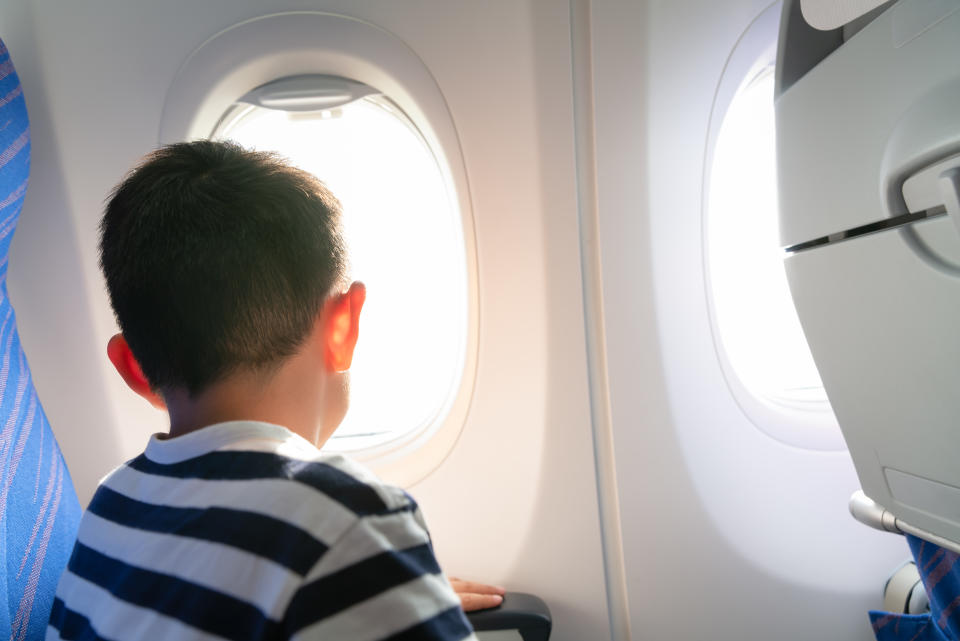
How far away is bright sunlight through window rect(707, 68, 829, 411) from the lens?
1665 millimetres

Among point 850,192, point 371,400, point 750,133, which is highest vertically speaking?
point 750,133

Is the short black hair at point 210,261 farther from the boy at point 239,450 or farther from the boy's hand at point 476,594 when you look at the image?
the boy's hand at point 476,594

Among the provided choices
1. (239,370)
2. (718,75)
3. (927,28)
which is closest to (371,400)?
(239,370)

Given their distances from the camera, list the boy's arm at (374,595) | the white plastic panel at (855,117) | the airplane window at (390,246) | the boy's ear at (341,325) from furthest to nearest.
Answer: the airplane window at (390,246) < the boy's ear at (341,325) < the white plastic panel at (855,117) < the boy's arm at (374,595)

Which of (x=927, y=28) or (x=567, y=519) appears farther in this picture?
(x=567, y=519)

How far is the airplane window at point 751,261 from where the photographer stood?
5.43 ft

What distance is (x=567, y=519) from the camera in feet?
5.34

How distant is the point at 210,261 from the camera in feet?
2.46

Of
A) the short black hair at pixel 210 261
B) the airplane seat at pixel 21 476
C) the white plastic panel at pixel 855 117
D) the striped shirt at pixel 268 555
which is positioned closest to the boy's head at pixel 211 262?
the short black hair at pixel 210 261

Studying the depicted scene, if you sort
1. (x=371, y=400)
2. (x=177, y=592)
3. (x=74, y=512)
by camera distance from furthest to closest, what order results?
(x=371, y=400), (x=74, y=512), (x=177, y=592)

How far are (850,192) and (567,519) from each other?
1.02 metres

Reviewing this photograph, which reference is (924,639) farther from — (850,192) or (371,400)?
(371,400)

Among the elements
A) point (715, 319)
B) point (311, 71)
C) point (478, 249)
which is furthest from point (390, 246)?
point (715, 319)

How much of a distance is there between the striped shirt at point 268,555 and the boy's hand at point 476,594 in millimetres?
962
